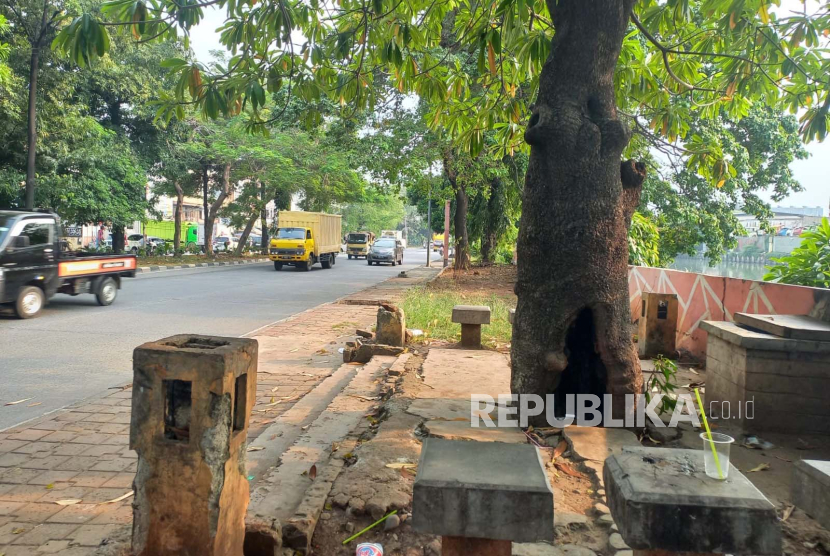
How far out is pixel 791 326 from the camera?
15.4 feet

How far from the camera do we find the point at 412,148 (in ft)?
55.8

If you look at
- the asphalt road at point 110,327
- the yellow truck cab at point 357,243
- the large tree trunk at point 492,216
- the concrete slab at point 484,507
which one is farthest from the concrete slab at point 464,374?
the yellow truck cab at point 357,243

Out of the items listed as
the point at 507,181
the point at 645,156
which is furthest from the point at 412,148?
the point at 645,156

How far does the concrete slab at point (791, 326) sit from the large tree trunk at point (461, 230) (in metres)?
15.4

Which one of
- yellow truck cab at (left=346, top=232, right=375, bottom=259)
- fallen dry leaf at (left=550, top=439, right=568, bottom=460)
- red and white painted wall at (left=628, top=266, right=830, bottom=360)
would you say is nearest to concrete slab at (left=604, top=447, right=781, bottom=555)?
fallen dry leaf at (left=550, top=439, right=568, bottom=460)

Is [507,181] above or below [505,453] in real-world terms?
above

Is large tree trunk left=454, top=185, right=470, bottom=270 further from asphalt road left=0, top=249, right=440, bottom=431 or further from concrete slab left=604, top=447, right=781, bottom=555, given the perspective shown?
concrete slab left=604, top=447, right=781, bottom=555

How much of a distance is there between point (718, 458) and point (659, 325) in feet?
19.5

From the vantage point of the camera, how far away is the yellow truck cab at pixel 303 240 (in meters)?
27.6

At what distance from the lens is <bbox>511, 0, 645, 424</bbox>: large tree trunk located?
4.35 metres

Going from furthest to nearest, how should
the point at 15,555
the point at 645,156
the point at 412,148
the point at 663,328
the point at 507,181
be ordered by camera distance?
the point at 507,181, the point at 412,148, the point at 645,156, the point at 663,328, the point at 15,555

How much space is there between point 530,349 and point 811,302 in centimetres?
355

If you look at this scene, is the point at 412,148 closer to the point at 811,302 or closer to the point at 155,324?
the point at 155,324

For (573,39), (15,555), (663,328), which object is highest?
(573,39)
